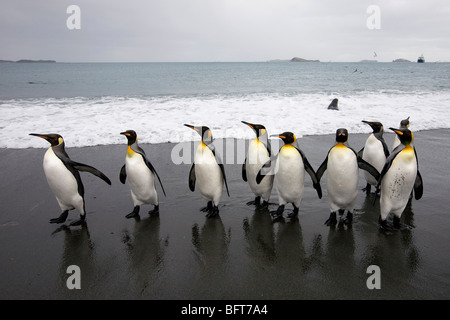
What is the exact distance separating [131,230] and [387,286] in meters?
3.03

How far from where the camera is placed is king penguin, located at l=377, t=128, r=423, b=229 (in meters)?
3.69

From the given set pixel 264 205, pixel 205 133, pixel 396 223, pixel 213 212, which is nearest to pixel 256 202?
pixel 264 205

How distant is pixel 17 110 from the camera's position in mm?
13586

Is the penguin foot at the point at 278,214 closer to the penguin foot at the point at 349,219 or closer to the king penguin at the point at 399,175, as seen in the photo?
the penguin foot at the point at 349,219

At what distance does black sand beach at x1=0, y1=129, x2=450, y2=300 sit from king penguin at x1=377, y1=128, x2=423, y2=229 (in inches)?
15.4

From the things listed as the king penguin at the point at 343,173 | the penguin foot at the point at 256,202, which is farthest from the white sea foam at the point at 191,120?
the king penguin at the point at 343,173

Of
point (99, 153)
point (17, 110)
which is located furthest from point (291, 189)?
point (17, 110)

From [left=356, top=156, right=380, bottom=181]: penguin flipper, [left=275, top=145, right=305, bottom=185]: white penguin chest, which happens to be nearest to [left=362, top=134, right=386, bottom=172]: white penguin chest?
[left=356, top=156, right=380, bottom=181]: penguin flipper

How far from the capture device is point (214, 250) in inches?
138

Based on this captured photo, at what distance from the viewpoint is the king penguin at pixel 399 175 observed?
12.1 feet

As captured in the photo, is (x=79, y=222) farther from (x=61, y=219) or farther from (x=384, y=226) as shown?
(x=384, y=226)

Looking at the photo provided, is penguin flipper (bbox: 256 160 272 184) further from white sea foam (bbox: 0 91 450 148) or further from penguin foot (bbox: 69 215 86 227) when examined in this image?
white sea foam (bbox: 0 91 450 148)

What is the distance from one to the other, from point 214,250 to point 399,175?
2466 mm

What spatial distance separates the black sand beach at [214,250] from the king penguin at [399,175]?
391 mm
